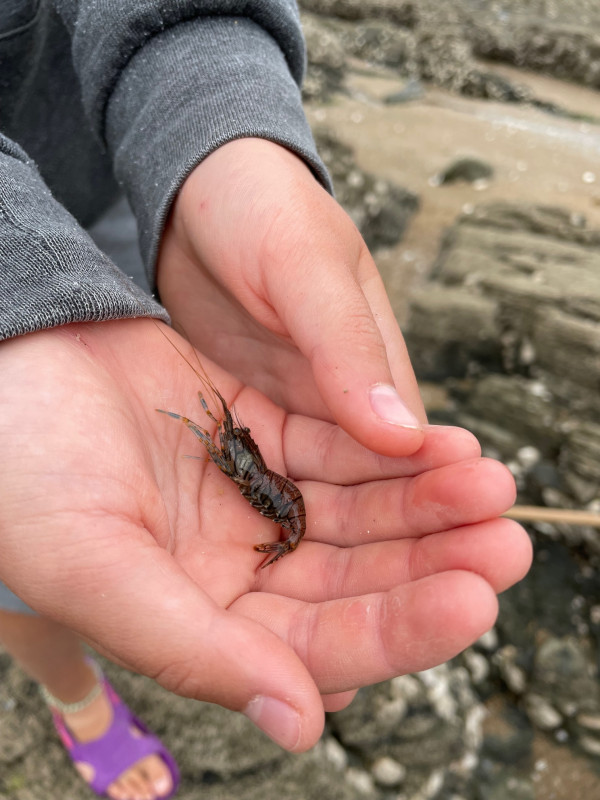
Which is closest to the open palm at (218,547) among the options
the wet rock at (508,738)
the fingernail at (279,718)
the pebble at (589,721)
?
the fingernail at (279,718)

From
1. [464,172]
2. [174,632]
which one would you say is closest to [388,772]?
[174,632]

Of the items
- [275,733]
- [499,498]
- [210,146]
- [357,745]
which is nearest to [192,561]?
[275,733]

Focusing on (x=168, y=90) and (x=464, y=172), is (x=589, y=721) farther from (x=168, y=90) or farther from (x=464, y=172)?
(x=464, y=172)

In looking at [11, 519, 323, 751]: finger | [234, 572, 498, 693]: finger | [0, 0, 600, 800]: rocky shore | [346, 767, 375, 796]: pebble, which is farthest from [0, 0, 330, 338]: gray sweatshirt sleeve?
[346, 767, 375, 796]: pebble

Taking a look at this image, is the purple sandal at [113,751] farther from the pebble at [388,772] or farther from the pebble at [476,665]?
the pebble at [476,665]

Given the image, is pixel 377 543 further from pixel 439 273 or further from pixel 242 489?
pixel 439 273

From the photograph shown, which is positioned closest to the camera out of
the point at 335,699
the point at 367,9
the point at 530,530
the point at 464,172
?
the point at 335,699
